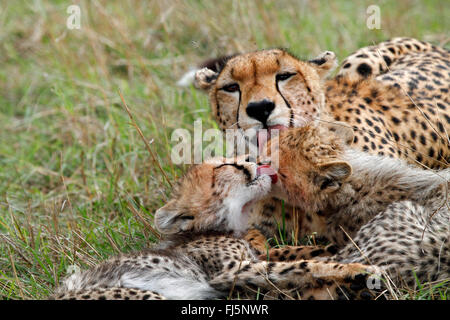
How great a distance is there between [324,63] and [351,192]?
1170 millimetres

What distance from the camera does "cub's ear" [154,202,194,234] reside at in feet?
11.7

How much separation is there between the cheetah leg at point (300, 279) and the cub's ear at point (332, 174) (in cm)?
42

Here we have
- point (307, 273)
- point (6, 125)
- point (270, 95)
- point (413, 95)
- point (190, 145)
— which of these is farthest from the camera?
point (6, 125)

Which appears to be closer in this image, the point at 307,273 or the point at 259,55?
the point at 307,273

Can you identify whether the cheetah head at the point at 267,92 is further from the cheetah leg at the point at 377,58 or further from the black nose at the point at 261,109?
the cheetah leg at the point at 377,58

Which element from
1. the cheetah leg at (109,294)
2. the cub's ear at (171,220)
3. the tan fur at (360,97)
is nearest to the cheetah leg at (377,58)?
the tan fur at (360,97)

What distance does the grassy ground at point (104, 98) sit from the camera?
3.98 metres

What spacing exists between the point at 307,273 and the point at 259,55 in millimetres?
1458

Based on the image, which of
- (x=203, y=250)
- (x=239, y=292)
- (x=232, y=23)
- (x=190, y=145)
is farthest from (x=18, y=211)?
(x=232, y=23)

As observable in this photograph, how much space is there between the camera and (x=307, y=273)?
308 centimetres

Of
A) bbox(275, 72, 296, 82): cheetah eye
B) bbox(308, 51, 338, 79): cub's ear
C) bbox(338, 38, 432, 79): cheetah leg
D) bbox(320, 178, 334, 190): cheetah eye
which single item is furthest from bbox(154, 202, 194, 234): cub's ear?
bbox(338, 38, 432, 79): cheetah leg

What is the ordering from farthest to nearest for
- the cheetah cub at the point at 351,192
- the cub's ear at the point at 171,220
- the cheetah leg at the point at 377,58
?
the cheetah leg at the point at 377,58, the cub's ear at the point at 171,220, the cheetah cub at the point at 351,192

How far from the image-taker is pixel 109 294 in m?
3.01
